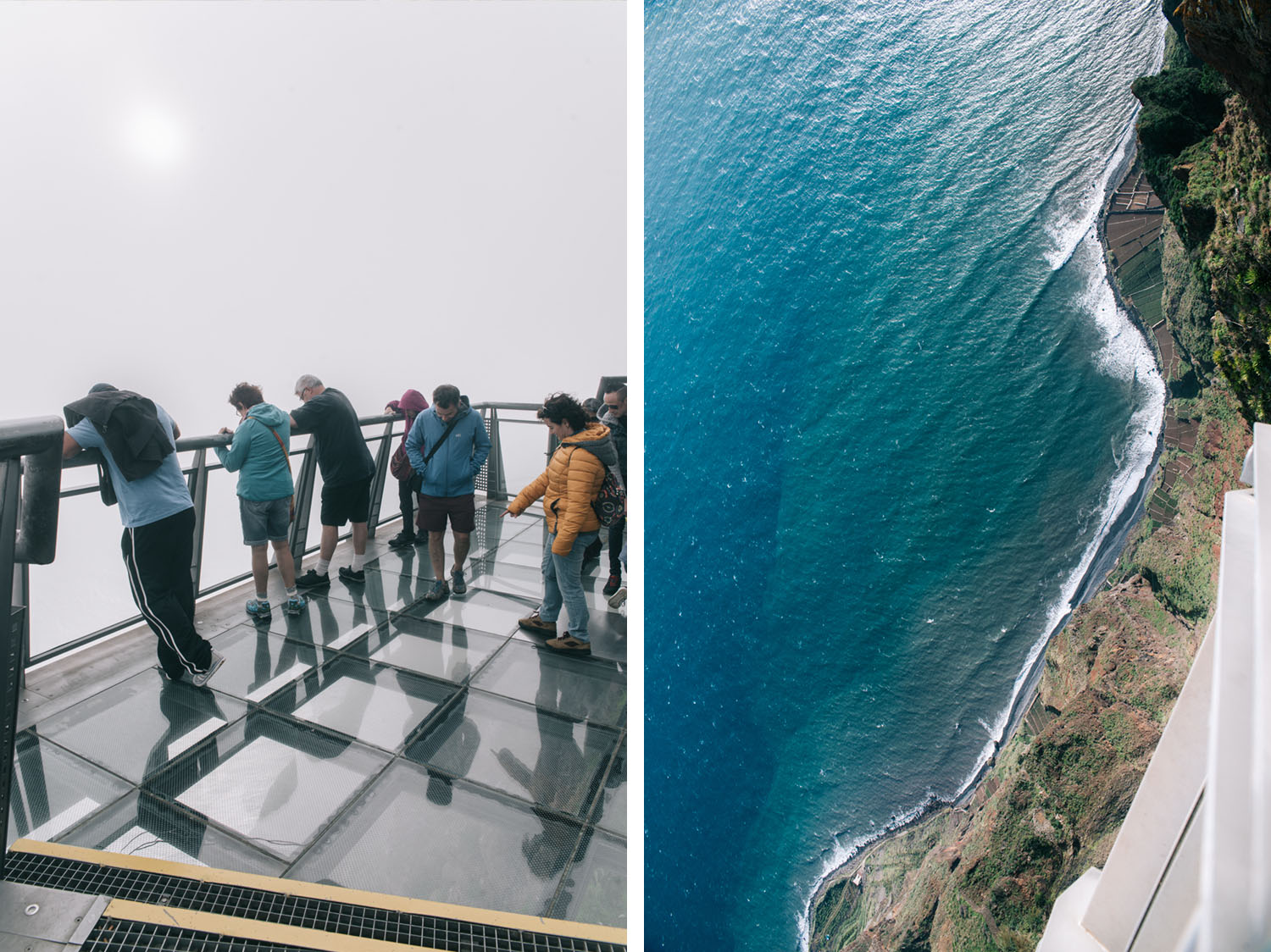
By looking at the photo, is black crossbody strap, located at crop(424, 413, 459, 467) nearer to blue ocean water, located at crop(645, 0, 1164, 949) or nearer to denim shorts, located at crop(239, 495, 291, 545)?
denim shorts, located at crop(239, 495, 291, 545)

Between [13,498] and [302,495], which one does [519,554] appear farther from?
[13,498]

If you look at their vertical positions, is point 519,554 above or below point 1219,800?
below

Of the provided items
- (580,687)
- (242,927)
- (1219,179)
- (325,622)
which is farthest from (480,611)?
(1219,179)

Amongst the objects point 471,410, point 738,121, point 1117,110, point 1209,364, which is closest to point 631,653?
point 471,410

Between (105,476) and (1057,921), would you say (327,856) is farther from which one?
(1057,921)

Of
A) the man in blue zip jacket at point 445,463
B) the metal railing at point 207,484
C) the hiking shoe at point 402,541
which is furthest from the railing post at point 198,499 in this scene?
the hiking shoe at point 402,541

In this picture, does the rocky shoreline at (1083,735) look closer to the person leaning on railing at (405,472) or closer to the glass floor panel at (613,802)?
the glass floor panel at (613,802)

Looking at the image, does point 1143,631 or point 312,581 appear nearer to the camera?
point 1143,631
